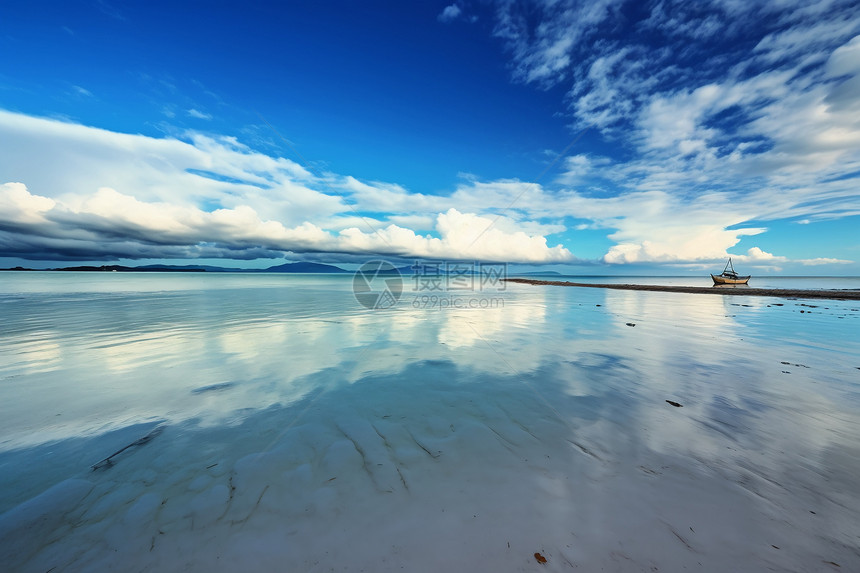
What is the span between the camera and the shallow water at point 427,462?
11.1 feet

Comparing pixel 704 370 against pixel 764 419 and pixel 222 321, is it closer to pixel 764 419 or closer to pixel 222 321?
pixel 764 419

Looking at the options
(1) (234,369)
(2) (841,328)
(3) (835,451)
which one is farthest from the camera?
(2) (841,328)

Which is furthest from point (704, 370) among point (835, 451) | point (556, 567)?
point (556, 567)

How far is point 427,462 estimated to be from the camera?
5.02 m

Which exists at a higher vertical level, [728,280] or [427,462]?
[728,280]

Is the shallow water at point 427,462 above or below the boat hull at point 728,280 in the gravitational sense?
below

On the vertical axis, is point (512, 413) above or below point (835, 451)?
below

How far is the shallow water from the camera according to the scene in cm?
339

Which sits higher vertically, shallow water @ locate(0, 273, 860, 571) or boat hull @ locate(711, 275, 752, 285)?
boat hull @ locate(711, 275, 752, 285)

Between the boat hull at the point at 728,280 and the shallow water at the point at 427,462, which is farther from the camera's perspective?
the boat hull at the point at 728,280

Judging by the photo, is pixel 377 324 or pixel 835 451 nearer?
pixel 835 451

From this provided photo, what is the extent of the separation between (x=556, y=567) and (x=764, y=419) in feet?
22.5

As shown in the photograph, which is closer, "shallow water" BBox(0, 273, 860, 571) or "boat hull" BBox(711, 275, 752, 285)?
"shallow water" BBox(0, 273, 860, 571)

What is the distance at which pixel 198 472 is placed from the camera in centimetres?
476
